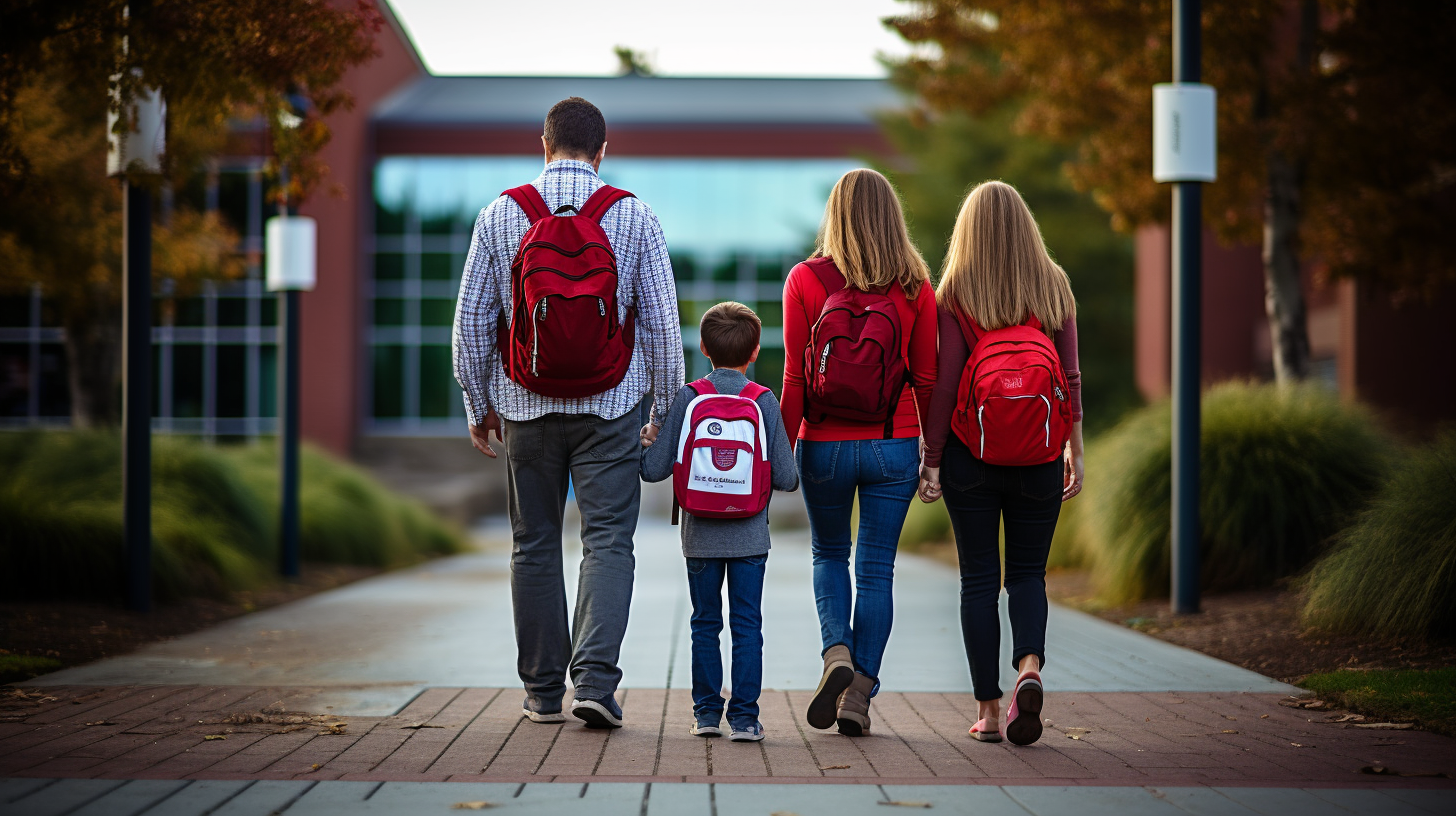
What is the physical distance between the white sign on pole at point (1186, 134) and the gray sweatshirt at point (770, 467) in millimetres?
4216

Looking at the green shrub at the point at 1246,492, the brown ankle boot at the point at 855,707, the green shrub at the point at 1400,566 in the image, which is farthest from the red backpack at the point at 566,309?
the green shrub at the point at 1246,492

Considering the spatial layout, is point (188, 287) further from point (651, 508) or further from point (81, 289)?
point (651, 508)

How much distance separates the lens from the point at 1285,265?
10.8 meters

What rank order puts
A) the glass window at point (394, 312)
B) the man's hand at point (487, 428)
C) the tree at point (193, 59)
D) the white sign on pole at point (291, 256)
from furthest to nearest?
the glass window at point (394, 312) < the white sign on pole at point (291, 256) < the tree at point (193, 59) < the man's hand at point (487, 428)

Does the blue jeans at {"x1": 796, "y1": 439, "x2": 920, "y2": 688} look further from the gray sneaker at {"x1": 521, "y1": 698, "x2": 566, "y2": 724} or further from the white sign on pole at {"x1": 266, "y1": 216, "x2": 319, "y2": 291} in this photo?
the white sign on pole at {"x1": 266, "y1": 216, "x2": 319, "y2": 291}

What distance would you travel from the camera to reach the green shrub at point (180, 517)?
24.2ft

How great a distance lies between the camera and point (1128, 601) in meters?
8.16

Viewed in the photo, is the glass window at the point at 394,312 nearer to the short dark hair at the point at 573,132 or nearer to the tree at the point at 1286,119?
the tree at the point at 1286,119

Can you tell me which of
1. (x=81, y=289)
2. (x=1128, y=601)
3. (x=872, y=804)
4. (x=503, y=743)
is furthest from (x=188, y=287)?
(x=872, y=804)

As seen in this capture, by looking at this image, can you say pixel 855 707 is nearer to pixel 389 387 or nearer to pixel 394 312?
pixel 389 387

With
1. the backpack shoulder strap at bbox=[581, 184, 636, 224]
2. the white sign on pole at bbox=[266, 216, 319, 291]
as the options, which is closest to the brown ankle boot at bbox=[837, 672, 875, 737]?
the backpack shoulder strap at bbox=[581, 184, 636, 224]

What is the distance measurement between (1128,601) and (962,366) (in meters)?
4.34

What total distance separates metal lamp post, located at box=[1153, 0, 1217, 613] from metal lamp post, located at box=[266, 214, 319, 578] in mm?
6177

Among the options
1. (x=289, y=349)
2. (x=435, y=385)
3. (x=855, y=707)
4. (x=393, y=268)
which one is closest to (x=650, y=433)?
(x=855, y=707)
